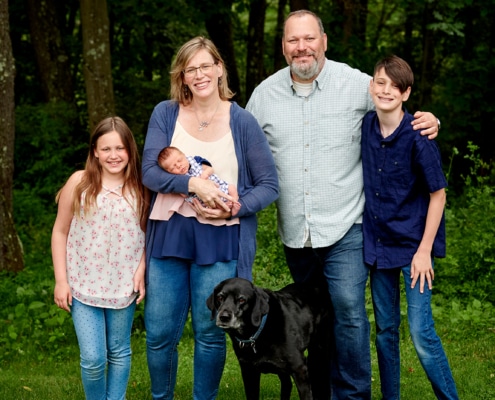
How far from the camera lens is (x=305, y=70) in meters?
4.36

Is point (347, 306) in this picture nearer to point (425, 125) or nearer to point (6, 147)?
point (425, 125)

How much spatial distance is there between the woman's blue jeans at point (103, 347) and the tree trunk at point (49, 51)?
392 inches

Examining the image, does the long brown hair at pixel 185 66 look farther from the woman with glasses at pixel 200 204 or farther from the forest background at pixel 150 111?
the forest background at pixel 150 111

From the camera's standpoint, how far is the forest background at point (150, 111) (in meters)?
7.02

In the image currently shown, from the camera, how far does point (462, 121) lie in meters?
12.9

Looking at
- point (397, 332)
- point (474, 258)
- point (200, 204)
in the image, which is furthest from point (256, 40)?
point (200, 204)

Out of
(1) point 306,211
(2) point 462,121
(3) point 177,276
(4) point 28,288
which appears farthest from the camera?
(2) point 462,121

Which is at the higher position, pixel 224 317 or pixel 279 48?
pixel 279 48

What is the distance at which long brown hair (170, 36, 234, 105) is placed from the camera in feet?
13.5

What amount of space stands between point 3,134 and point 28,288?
1719 millimetres

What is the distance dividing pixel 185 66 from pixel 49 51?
396 inches

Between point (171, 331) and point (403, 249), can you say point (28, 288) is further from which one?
point (403, 249)

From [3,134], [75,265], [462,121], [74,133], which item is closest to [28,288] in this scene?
[3,134]

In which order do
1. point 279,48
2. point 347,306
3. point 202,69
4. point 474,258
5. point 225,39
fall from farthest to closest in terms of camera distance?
point 279,48 → point 225,39 → point 474,258 → point 347,306 → point 202,69
